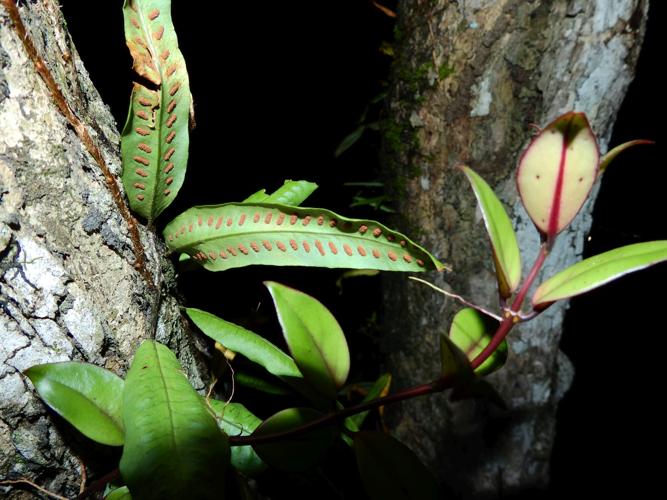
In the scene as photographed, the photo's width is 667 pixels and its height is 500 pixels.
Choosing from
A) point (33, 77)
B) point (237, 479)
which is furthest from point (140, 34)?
point (237, 479)

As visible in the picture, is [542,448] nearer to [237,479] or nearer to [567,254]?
[567,254]

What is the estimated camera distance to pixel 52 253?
57 cm

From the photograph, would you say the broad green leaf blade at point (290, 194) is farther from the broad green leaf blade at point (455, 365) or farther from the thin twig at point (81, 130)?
the broad green leaf blade at point (455, 365)

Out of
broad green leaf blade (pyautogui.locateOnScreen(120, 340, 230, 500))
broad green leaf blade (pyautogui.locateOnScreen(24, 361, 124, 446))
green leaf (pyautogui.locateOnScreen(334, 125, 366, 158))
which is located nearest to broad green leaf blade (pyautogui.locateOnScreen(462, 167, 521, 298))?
broad green leaf blade (pyautogui.locateOnScreen(120, 340, 230, 500))

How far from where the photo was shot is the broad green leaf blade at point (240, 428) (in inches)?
27.9

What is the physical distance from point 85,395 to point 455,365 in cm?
41

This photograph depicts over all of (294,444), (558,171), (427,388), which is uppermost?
(558,171)

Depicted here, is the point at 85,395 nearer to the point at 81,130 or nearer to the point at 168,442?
the point at 168,442

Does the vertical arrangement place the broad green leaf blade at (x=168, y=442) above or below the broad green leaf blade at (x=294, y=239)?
below

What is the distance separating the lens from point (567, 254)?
1.09 meters

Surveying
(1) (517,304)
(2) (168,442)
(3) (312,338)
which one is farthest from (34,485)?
(1) (517,304)

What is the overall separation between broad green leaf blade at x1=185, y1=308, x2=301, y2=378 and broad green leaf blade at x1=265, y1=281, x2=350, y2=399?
0.45ft

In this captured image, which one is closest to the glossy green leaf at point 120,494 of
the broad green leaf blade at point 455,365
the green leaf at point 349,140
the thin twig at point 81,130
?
the thin twig at point 81,130

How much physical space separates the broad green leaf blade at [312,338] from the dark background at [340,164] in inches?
17.2
